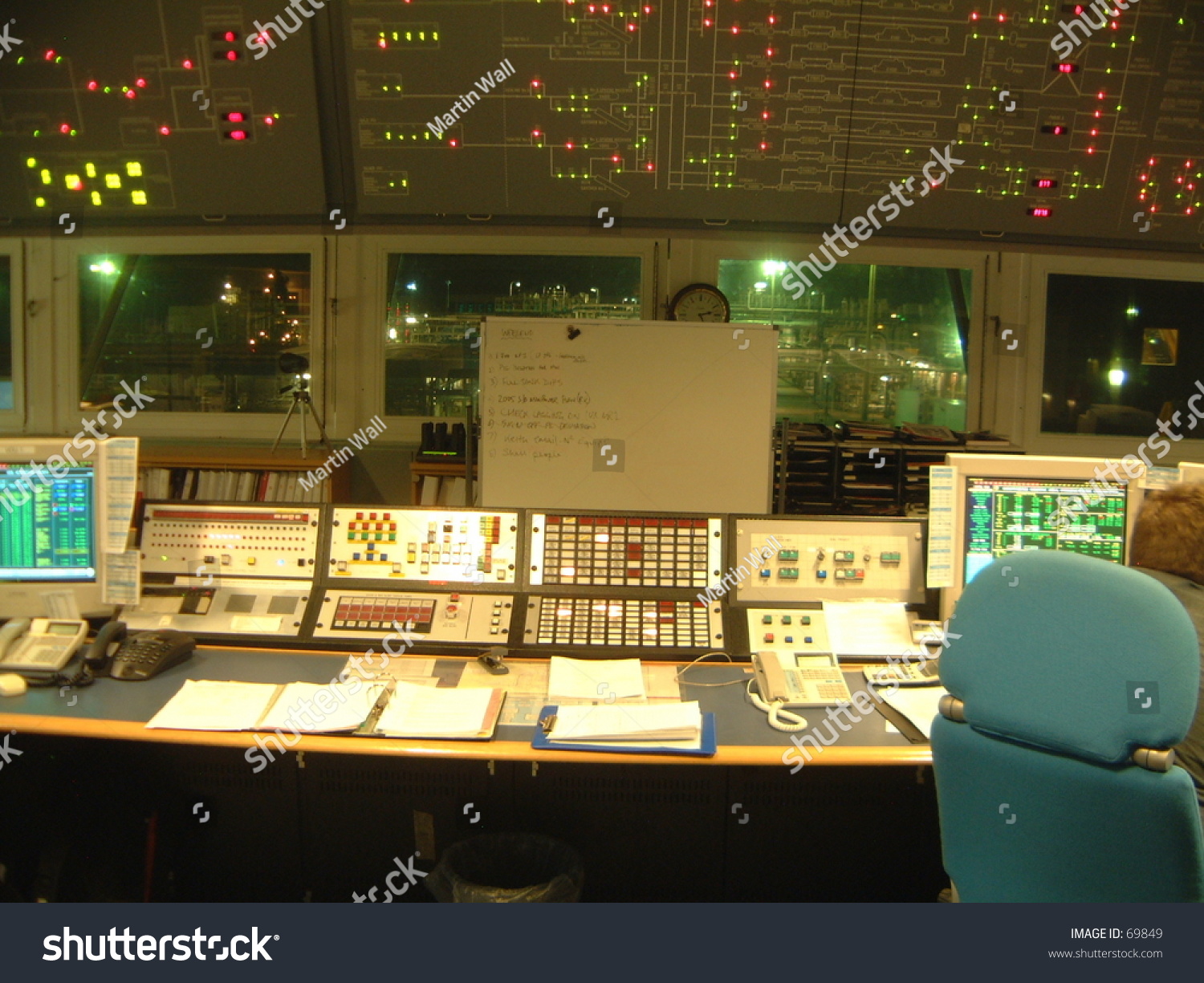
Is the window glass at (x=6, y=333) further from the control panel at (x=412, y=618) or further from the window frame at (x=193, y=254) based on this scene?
the control panel at (x=412, y=618)

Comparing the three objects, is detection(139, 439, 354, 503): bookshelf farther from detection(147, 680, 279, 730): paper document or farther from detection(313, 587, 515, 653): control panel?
detection(147, 680, 279, 730): paper document

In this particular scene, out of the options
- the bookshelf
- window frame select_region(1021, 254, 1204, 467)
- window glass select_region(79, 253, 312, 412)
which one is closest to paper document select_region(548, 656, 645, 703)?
the bookshelf

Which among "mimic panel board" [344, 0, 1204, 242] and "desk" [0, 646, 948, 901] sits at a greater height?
"mimic panel board" [344, 0, 1204, 242]

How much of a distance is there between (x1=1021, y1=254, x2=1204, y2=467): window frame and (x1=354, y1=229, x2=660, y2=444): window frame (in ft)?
6.41

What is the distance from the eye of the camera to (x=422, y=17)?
3504mm

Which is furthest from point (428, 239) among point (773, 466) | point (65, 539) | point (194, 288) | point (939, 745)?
point (939, 745)

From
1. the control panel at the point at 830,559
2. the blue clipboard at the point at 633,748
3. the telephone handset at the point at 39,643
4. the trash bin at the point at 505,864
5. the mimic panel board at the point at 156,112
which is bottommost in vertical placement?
the trash bin at the point at 505,864

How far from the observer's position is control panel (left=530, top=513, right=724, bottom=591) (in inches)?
83.8

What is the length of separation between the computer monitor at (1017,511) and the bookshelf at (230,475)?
279 centimetres

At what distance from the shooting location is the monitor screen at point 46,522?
199 centimetres

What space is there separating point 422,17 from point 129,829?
3.25m

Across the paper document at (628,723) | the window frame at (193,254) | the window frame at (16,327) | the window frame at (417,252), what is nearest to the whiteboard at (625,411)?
the window frame at (417,252)

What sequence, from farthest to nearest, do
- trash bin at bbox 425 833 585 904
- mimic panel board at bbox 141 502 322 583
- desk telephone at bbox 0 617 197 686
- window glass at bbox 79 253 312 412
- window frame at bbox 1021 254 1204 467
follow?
window glass at bbox 79 253 312 412 < window frame at bbox 1021 254 1204 467 < mimic panel board at bbox 141 502 322 583 < trash bin at bbox 425 833 585 904 < desk telephone at bbox 0 617 197 686

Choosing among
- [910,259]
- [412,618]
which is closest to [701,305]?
[910,259]
